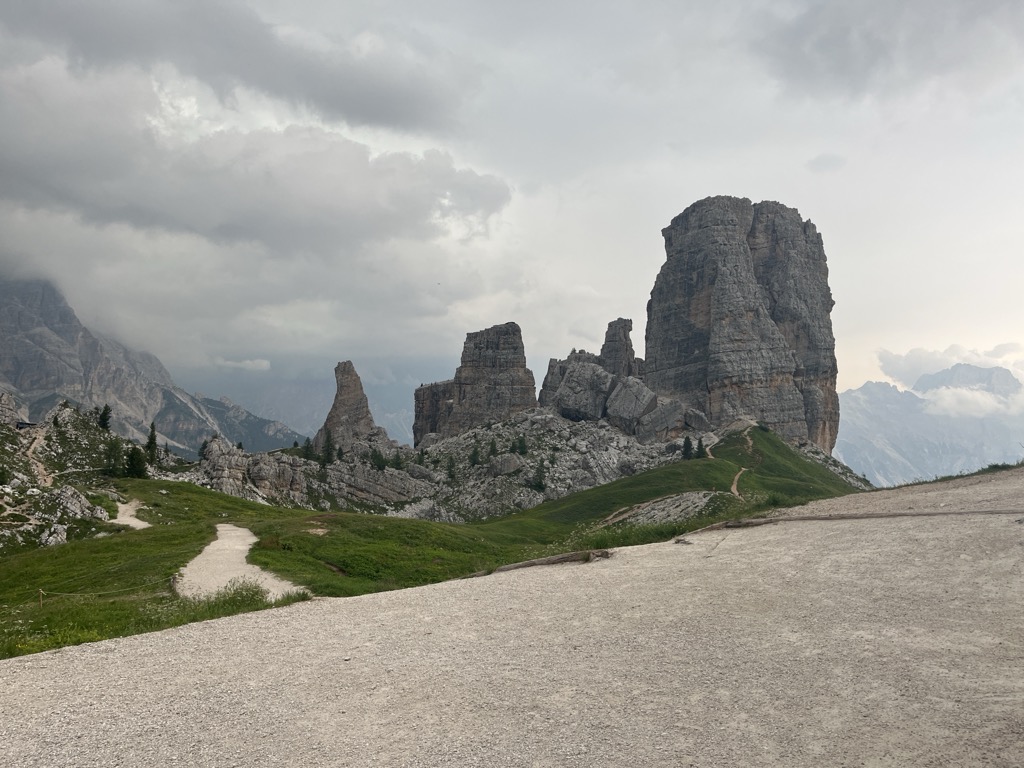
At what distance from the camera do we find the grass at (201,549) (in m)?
20.4

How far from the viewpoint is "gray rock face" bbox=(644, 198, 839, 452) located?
505 feet

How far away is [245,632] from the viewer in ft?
56.0

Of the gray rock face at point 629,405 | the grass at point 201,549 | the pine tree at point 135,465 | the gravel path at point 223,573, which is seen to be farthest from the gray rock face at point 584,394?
the gravel path at point 223,573

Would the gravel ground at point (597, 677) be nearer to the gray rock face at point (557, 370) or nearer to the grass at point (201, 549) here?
the grass at point (201, 549)

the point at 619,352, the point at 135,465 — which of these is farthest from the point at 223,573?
the point at 619,352

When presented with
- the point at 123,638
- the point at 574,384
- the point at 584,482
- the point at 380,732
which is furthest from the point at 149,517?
the point at 574,384

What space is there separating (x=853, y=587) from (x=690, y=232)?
6562 inches

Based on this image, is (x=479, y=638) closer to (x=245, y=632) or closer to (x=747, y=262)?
(x=245, y=632)

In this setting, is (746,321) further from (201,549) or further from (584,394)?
(201,549)

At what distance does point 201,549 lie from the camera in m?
38.3

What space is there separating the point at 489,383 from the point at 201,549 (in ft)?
477

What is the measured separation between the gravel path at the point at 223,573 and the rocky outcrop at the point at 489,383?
139 m

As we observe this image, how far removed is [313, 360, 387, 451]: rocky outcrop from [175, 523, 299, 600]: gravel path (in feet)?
428

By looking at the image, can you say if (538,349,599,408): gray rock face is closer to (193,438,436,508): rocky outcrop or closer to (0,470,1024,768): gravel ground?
(193,438,436,508): rocky outcrop
